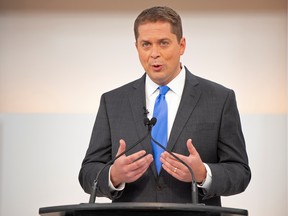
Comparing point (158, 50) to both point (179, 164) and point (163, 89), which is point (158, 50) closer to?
point (163, 89)

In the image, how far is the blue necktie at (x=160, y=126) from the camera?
268 centimetres

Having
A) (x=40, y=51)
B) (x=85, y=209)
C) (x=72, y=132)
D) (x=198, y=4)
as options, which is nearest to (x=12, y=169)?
(x=72, y=132)

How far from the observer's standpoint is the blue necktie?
8.78 feet

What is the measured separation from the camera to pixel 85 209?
185 centimetres

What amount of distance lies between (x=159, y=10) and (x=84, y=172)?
0.75 meters

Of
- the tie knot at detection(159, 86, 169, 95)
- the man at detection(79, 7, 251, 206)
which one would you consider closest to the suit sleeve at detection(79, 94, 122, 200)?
the man at detection(79, 7, 251, 206)

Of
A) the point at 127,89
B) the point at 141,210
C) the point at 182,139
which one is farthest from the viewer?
the point at 127,89

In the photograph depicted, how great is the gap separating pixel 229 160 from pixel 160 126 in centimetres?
32

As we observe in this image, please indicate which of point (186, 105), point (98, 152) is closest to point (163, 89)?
point (186, 105)

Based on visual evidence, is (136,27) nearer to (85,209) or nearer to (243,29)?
(85,209)

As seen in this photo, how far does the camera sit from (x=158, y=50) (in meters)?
2.75

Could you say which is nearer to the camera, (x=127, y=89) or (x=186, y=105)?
(x=186, y=105)

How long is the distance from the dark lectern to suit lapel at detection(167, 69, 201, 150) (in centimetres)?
75

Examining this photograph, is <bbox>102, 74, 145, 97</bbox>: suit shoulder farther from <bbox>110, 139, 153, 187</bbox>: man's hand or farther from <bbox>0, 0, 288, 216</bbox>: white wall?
<bbox>0, 0, 288, 216</bbox>: white wall
